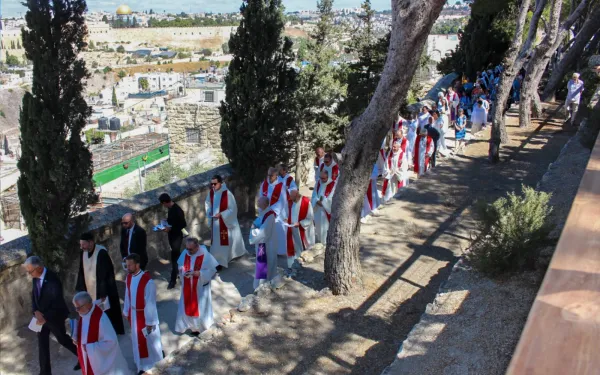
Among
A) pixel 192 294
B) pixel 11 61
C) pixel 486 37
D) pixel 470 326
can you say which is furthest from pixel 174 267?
pixel 11 61

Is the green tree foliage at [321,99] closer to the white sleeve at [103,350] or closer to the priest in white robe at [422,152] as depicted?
the priest in white robe at [422,152]

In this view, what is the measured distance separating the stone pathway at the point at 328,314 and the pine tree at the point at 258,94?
2.14 meters

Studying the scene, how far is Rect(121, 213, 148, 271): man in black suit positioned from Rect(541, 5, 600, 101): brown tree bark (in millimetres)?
14144

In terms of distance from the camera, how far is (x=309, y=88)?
1587cm

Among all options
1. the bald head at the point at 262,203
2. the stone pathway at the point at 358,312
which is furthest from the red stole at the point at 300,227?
the stone pathway at the point at 358,312

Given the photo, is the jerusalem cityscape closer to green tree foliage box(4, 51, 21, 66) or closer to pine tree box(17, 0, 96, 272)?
pine tree box(17, 0, 96, 272)

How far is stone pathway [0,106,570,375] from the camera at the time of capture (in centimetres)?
603

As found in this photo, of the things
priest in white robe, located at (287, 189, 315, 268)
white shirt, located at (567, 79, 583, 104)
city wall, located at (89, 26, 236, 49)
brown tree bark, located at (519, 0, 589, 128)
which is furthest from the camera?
city wall, located at (89, 26, 236, 49)

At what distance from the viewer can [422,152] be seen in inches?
511

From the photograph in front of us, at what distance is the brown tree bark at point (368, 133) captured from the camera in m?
5.93

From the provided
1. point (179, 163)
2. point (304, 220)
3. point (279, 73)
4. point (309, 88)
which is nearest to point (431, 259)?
point (304, 220)

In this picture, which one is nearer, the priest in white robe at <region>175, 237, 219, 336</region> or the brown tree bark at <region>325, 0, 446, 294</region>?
the brown tree bark at <region>325, 0, 446, 294</region>

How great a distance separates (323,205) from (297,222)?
3.66ft

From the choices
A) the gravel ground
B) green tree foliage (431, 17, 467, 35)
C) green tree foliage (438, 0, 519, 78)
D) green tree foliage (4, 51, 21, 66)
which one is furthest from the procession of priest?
green tree foliage (4, 51, 21, 66)
